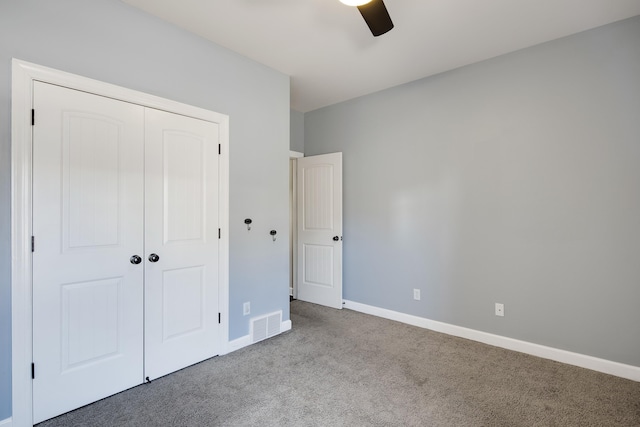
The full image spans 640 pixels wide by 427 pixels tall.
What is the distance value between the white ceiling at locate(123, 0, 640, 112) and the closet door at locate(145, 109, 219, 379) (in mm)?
819

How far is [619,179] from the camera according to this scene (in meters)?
2.42

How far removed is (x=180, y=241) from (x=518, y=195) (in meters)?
3.06

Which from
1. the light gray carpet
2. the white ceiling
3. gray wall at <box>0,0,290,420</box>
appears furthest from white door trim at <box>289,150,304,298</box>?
the light gray carpet

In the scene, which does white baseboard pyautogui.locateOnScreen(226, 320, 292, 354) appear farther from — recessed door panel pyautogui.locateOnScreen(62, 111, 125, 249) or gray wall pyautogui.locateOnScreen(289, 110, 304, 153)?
gray wall pyautogui.locateOnScreen(289, 110, 304, 153)

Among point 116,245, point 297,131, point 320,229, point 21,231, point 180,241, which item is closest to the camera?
point 21,231

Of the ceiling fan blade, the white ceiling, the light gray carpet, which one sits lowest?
the light gray carpet

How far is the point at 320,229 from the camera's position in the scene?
427 centimetres

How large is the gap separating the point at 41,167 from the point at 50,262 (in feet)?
1.92

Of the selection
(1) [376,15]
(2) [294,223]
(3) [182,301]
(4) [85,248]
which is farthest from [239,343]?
(1) [376,15]

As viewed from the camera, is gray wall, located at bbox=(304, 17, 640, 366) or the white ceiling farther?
gray wall, located at bbox=(304, 17, 640, 366)

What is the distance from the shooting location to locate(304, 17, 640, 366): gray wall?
7.97ft

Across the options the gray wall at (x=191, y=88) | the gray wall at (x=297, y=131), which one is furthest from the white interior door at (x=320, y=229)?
the gray wall at (x=191, y=88)

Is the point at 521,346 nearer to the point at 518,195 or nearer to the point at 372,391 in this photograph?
the point at 518,195

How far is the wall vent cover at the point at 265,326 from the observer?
2.99 m
